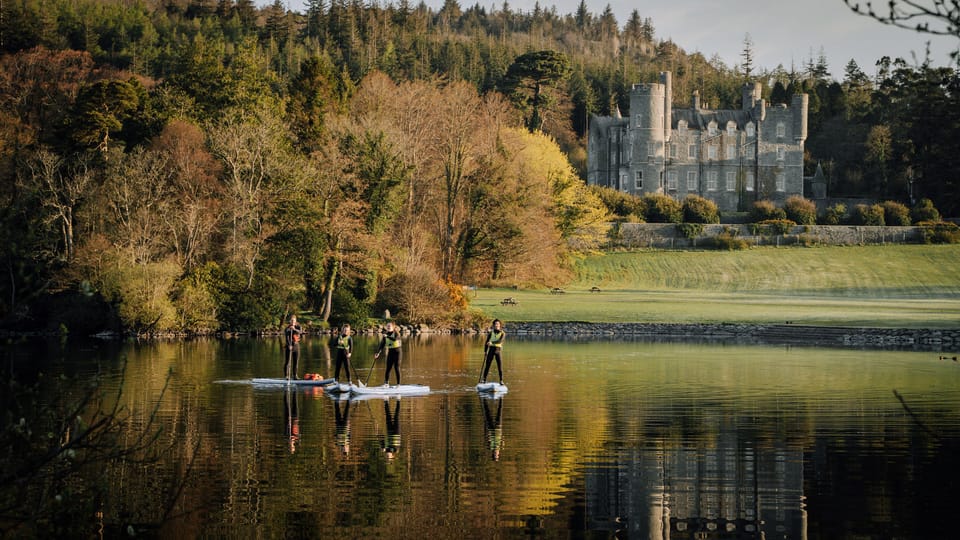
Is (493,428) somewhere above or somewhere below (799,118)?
below

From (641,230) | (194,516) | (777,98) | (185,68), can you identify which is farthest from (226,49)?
(194,516)

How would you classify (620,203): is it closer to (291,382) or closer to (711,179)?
(711,179)

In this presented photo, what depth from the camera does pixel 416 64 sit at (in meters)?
122

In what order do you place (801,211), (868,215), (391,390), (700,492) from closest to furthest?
(700,492) → (391,390) → (868,215) → (801,211)

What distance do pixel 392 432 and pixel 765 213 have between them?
74.9m

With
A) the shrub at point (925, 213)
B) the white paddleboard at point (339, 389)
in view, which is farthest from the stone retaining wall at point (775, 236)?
Answer: the white paddleboard at point (339, 389)

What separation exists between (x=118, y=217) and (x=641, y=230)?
153 ft

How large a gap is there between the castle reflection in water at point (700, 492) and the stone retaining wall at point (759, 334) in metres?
27.9

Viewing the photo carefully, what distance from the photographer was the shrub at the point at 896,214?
87.6m

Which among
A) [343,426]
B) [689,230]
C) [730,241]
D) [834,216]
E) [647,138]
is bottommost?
[343,426]

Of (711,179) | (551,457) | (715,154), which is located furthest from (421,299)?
(715,154)

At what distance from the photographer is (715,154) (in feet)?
333

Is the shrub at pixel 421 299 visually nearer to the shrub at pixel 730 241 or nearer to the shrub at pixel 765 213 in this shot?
the shrub at pixel 730 241

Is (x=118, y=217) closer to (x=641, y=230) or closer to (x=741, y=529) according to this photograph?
(x=741, y=529)
